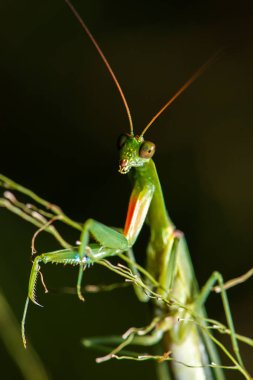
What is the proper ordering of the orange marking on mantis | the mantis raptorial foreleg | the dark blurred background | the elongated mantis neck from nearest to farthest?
the mantis raptorial foreleg < the orange marking on mantis < the elongated mantis neck < the dark blurred background

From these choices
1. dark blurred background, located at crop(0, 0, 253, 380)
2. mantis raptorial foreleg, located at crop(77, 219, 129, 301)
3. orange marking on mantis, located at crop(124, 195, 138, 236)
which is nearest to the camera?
mantis raptorial foreleg, located at crop(77, 219, 129, 301)

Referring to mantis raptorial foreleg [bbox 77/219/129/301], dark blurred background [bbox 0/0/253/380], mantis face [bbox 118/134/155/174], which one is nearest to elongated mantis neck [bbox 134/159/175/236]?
mantis face [bbox 118/134/155/174]

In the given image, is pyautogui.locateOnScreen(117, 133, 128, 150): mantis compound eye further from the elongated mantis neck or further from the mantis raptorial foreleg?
the mantis raptorial foreleg

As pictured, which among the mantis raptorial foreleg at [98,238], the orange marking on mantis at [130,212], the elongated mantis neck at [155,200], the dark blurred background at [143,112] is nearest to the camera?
the mantis raptorial foreleg at [98,238]

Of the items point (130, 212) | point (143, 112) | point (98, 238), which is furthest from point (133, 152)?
point (143, 112)

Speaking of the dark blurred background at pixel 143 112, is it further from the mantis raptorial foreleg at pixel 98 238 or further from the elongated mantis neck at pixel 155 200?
the mantis raptorial foreleg at pixel 98 238

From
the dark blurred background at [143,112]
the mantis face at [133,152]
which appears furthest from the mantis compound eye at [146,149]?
the dark blurred background at [143,112]

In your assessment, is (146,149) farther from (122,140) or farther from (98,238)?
(98,238)
